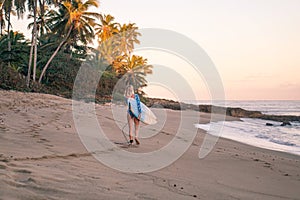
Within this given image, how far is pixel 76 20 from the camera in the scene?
29.2 metres

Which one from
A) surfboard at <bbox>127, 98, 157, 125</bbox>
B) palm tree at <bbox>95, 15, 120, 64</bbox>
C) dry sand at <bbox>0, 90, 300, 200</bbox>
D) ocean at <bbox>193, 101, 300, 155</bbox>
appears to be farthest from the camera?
palm tree at <bbox>95, 15, 120, 64</bbox>

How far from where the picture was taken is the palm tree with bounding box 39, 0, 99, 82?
95.5 feet

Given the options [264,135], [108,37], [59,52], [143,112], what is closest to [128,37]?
[108,37]

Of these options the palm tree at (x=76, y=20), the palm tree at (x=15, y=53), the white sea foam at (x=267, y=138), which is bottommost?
the white sea foam at (x=267, y=138)

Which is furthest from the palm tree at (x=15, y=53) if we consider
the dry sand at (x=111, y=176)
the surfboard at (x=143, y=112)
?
the dry sand at (x=111, y=176)

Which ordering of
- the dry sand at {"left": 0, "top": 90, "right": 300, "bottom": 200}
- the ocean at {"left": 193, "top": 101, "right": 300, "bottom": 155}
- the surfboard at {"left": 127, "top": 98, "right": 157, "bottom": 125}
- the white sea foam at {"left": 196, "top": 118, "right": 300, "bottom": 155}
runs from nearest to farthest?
1. the dry sand at {"left": 0, "top": 90, "right": 300, "bottom": 200}
2. the surfboard at {"left": 127, "top": 98, "right": 157, "bottom": 125}
3. the white sea foam at {"left": 196, "top": 118, "right": 300, "bottom": 155}
4. the ocean at {"left": 193, "top": 101, "right": 300, "bottom": 155}

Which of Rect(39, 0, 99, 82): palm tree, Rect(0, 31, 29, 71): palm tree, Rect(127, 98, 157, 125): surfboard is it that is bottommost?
Rect(127, 98, 157, 125): surfboard

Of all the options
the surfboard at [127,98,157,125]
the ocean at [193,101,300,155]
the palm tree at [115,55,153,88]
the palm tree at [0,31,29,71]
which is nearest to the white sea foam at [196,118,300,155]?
the ocean at [193,101,300,155]

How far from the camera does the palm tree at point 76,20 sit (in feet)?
95.5

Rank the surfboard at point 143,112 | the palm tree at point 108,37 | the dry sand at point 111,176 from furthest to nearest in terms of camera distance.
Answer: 1. the palm tree at point 108,37
2. the surfboard at point 143,112
3. the dry sand at point 111,176

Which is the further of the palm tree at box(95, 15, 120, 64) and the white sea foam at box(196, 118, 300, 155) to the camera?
the palm tree at box(95, 15, 120, 64)

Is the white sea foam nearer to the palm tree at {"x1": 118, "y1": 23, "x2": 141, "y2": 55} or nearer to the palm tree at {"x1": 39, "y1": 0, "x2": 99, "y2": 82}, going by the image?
the palm tree at {"x1": 39, "y1": 0, "x2": 99, "y2": 82}

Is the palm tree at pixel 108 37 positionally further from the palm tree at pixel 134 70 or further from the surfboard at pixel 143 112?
the surfboard at pixel 143 112

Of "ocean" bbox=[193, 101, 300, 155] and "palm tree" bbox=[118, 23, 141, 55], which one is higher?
"palm tree" bbox=[118, 23, 141, 55]
